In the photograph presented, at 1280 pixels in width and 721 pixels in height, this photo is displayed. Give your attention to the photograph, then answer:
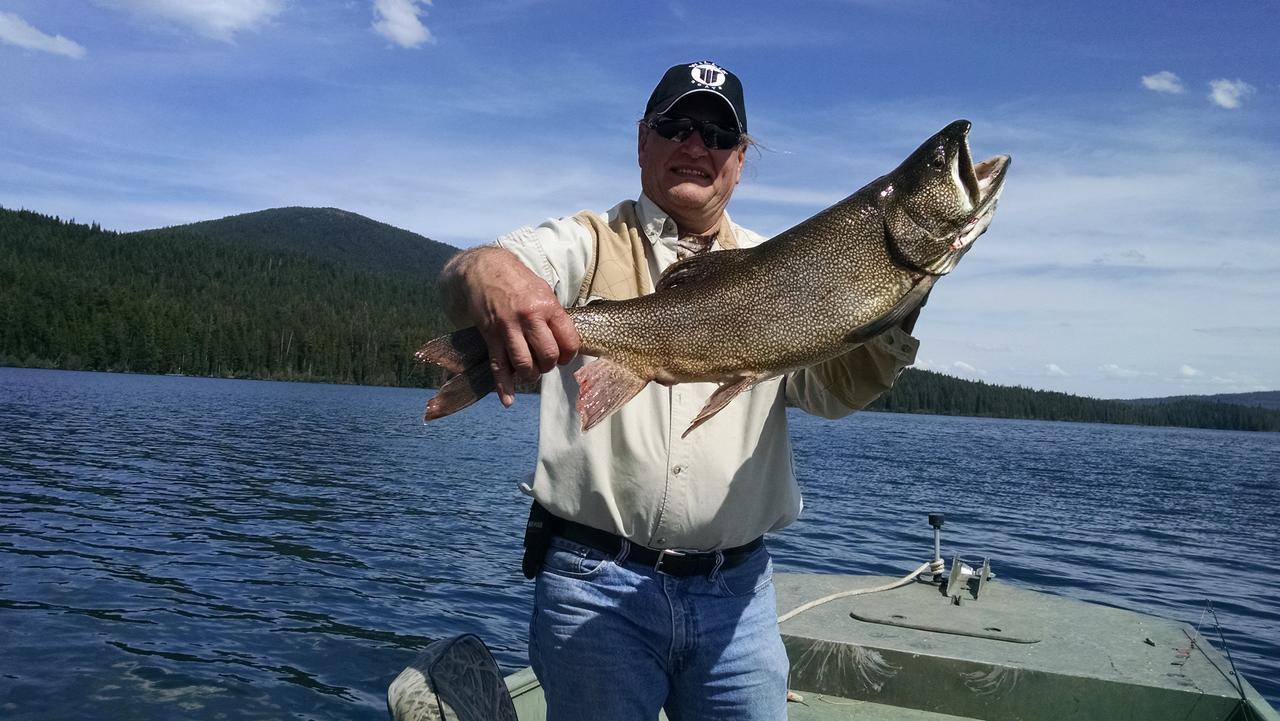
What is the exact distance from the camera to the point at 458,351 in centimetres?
272

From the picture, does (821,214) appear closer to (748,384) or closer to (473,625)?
(748,384)

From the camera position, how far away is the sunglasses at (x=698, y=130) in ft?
11.3

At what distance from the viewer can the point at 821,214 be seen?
10.1ft

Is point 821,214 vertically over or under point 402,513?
over

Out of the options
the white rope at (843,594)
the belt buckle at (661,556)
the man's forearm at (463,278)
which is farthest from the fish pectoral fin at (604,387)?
the white rope at (843,594)

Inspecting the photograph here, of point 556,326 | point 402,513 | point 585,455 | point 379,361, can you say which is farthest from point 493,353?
point 379,361

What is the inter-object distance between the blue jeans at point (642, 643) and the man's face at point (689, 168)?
137 cm

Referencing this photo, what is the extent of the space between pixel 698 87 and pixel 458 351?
1.47 meters

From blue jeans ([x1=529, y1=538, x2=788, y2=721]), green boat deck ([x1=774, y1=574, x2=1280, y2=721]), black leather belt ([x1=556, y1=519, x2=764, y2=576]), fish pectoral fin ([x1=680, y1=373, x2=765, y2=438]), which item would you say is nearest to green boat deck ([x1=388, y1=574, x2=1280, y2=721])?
green boat deck ([x1=774, y1=574, x2=1280, y2=721])

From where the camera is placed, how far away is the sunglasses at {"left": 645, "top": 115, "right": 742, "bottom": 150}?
346 cm

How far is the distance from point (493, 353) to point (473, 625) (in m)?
11.3

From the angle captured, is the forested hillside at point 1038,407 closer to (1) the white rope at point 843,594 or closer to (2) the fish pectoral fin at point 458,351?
(1) the white rope at point 843,594

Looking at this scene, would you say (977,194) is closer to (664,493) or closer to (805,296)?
(805,296)

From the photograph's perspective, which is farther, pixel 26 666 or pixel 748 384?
pixel 26 666
